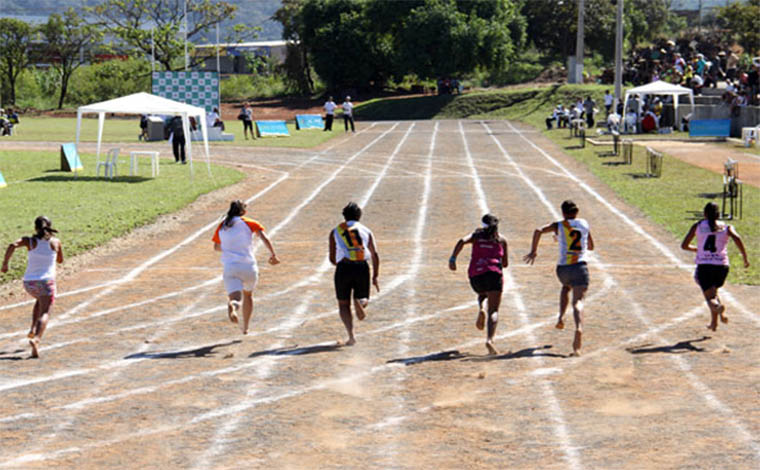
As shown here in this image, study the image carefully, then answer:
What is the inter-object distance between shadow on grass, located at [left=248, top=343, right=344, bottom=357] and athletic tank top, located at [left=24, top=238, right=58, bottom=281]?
8.08ft

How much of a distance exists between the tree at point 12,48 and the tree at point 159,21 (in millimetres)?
7421

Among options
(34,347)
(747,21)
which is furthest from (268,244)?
(747,21)

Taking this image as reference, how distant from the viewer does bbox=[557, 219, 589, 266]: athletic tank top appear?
11.2 m

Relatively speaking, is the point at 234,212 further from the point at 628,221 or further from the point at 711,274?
the point at 628,221

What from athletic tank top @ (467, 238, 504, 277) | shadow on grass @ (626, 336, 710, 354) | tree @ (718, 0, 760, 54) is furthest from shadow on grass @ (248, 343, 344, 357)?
tree @ (718, 0, 760, 54)

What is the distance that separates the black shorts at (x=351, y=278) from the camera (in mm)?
11336

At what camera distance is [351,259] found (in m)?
11.3

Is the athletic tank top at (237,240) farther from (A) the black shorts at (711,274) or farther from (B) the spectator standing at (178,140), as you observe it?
(B) the spectator standing at (178,140)

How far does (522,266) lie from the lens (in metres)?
16.6

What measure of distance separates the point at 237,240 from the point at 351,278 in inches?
55.1

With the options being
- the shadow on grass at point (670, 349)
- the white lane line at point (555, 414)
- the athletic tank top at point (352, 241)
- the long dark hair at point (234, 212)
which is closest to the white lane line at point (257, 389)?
the athletic tank top at point (352, 241)

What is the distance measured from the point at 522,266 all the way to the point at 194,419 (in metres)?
8.85

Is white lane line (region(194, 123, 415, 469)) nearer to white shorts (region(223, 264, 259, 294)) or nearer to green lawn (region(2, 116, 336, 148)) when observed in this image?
white shorts (region(223, 264, 259, 294))

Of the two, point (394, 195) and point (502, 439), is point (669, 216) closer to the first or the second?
point (394, 195)
